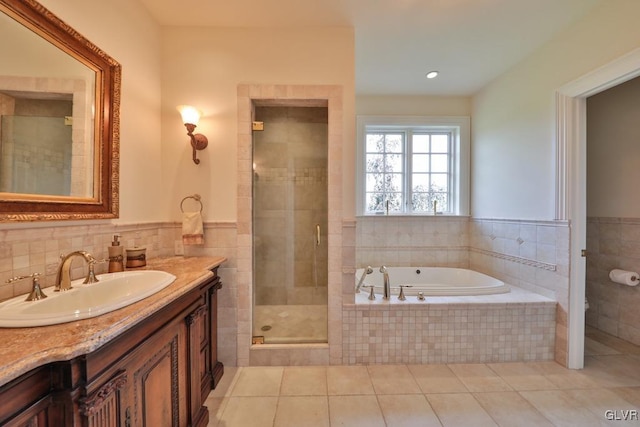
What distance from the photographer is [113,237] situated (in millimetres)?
1526

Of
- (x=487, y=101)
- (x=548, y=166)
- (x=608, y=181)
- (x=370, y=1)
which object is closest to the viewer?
(x=370, y=1)

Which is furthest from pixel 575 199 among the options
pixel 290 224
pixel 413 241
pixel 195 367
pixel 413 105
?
pixel 195 367

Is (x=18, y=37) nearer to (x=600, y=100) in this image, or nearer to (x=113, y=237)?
(x=113, y=237)

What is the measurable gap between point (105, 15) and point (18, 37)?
0.63 meters

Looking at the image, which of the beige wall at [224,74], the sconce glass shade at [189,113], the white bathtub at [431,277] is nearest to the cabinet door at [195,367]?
the beige wall at [224,74]

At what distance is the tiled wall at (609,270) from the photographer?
7.54 feet

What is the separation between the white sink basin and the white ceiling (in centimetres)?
189

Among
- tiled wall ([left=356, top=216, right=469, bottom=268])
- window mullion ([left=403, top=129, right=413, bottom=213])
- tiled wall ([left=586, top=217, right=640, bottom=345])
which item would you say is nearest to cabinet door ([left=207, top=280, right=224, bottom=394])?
tiled wall ([left=356, top=216, right=469, bottom=268])

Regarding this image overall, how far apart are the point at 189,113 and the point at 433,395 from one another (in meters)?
2.61

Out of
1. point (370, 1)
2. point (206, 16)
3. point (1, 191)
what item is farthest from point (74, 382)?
point (370, 1)

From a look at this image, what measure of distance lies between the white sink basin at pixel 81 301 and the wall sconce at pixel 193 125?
3.29 feet

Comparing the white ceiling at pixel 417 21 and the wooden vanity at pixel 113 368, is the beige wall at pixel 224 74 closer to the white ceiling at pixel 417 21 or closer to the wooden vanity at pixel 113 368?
the white ceiling at pixel 417 21

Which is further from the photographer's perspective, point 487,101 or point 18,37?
point 487,101

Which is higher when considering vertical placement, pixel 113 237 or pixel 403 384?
pixel 113 237
